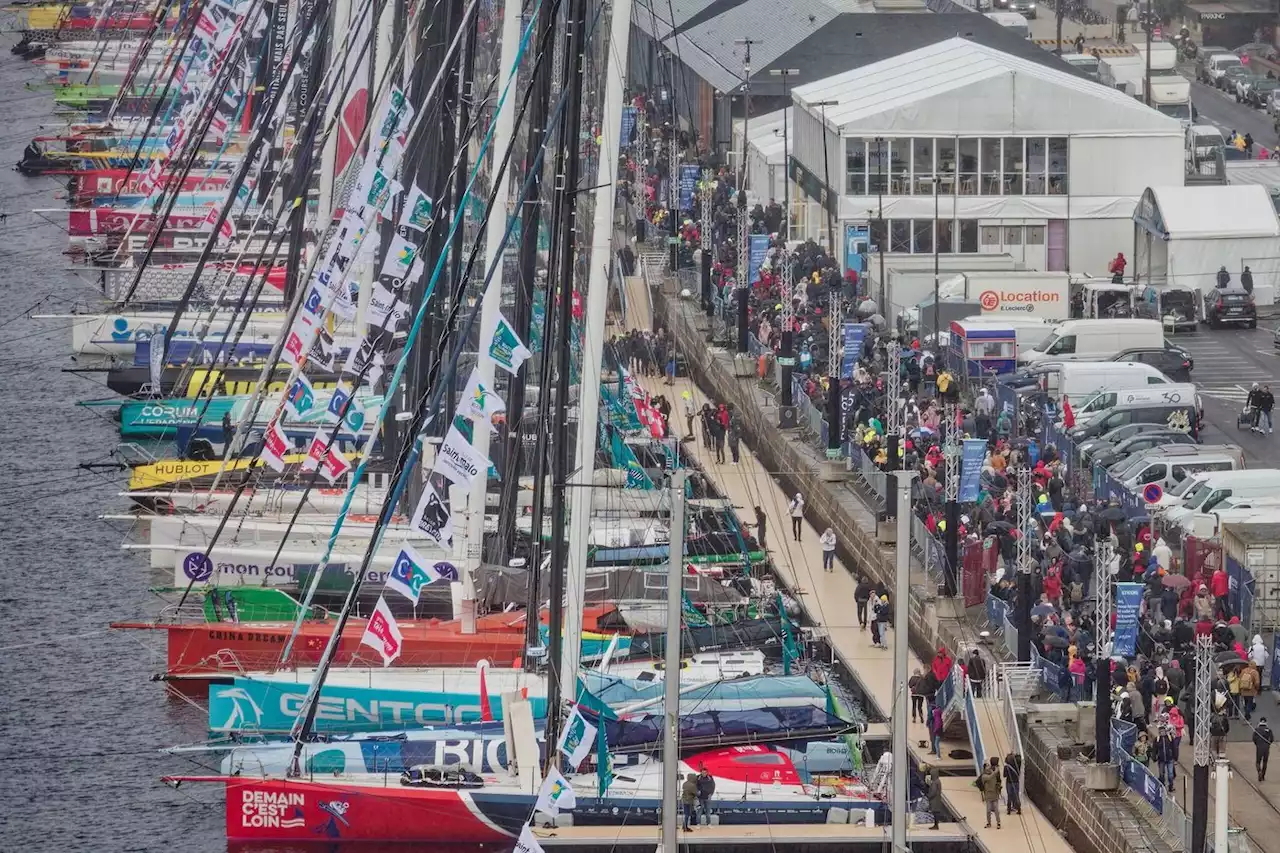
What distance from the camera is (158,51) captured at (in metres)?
155

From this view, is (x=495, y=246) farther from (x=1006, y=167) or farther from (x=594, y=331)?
(x=1006, y=167)

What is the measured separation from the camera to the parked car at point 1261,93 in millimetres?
132000

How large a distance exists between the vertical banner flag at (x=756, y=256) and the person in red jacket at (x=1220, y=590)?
3879 centimetres

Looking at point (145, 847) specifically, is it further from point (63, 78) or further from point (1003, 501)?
point (63, 78)

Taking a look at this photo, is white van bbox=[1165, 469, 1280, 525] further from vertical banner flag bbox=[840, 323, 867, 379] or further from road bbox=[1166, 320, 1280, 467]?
vertical banner flag bbox=[840, 323, 867, 379]

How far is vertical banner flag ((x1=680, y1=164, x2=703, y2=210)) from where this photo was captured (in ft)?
364

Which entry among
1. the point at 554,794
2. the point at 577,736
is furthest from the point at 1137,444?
the point at 554,794

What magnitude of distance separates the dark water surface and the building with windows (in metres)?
26.9

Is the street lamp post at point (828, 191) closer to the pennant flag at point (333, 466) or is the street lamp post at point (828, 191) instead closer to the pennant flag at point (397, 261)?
the pennant flag at point (397, 261)

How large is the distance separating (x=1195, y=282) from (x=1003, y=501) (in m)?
29.8

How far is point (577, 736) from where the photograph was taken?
52.0 meters

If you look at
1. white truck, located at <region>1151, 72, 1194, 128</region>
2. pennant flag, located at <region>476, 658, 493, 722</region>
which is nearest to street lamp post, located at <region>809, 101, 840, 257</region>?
white truck, located at <region>1151, 72, 1194, 128</region>

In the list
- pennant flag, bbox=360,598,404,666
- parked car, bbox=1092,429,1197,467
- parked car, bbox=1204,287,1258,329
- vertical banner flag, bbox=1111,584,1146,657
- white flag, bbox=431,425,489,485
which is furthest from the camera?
parked car, bbox=1204,287,1258,329

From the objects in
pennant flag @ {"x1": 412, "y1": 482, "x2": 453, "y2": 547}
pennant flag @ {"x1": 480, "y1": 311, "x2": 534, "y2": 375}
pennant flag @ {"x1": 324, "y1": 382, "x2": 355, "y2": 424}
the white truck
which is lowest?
pennant flag @ {"x1": 412, "y1": 482, "x2": 453, "y2": 547}
